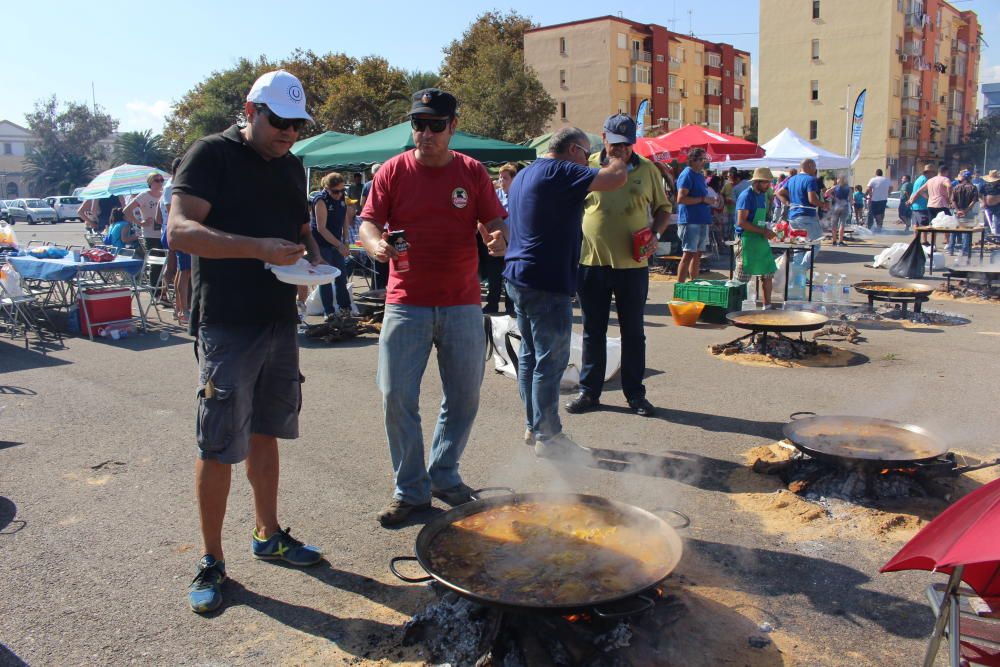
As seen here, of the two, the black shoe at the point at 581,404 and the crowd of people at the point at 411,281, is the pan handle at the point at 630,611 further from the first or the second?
the black shoe at the point at 581,404

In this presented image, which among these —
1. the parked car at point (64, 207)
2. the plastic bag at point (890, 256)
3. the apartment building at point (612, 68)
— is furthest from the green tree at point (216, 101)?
the plastic bag at point (890, 256)

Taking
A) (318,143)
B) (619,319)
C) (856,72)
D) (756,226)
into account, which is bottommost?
(619,319)

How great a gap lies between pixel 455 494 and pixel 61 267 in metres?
7.22

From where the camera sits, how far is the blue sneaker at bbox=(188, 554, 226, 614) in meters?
3.08

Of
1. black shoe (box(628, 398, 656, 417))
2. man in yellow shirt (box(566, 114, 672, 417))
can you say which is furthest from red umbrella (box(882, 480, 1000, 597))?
black shoe (box(628, 398, 656, 417))

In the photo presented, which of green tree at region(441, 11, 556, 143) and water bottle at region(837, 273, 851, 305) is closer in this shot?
water bottle at region(837, 273, 851, 305)

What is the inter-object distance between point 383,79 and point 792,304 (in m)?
34.5

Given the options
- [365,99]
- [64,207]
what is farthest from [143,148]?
[365,99]

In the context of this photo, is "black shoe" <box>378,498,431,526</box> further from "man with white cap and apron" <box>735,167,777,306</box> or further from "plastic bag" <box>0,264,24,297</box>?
"plastic bag" <box>0,264,24,297</box>

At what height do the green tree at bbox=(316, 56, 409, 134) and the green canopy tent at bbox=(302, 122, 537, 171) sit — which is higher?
the green tree at bbox=(316, 56, 409, 134)

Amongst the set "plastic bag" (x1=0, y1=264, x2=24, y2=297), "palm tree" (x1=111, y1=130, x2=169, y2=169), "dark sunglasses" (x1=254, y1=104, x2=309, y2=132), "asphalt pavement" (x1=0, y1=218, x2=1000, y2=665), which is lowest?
"asphalt pavement" (x1=0, y1=218, x2=1000, y2=665)

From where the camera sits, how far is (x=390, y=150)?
12.7 meters

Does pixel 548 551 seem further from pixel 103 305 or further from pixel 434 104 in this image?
pixel 103 305

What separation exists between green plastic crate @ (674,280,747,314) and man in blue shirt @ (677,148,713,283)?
774 mm
